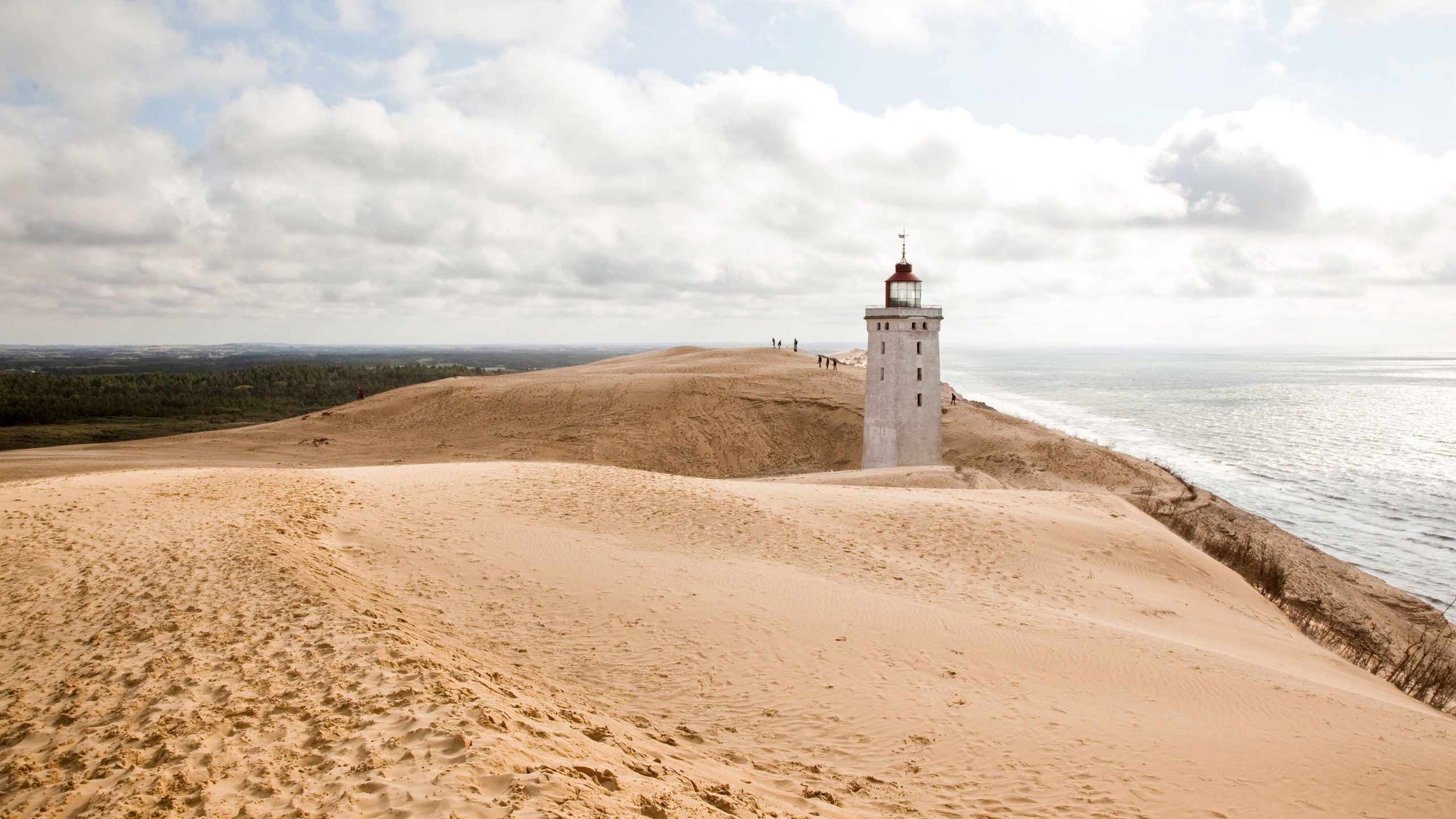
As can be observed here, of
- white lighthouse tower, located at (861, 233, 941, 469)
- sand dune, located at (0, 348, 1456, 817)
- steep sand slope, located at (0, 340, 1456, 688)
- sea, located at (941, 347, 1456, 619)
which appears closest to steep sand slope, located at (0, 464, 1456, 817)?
sand dune, located at (0, 348, 1456, 817)

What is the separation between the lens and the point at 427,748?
18.1ft

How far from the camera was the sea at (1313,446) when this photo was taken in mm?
27516

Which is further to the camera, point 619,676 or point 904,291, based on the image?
point 904,291

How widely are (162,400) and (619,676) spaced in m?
53.0

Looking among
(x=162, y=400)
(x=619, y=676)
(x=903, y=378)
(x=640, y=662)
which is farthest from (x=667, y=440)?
(x=162, y=400)

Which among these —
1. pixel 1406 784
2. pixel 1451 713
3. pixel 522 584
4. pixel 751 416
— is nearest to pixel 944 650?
pixel 1406 784

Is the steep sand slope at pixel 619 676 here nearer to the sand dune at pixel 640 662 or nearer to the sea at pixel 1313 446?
the sand dune at pixel 640 662

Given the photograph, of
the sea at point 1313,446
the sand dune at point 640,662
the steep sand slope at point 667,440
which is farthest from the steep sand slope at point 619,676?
the sea at point 1313,446

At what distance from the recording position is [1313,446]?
50.4m

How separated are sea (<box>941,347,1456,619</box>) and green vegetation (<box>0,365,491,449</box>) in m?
48.9

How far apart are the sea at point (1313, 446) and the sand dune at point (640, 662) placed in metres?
15.9

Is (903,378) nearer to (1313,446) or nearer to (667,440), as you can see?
(667,440)

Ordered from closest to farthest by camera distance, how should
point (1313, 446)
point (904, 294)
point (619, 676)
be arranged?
1. point (619, 676)
2. point (904, 294)
3. point (1313, 446)

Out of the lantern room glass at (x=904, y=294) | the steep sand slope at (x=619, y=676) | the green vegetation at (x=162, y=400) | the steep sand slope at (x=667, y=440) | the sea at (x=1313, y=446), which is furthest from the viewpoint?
the green vegetation at (x=162, y=400)
